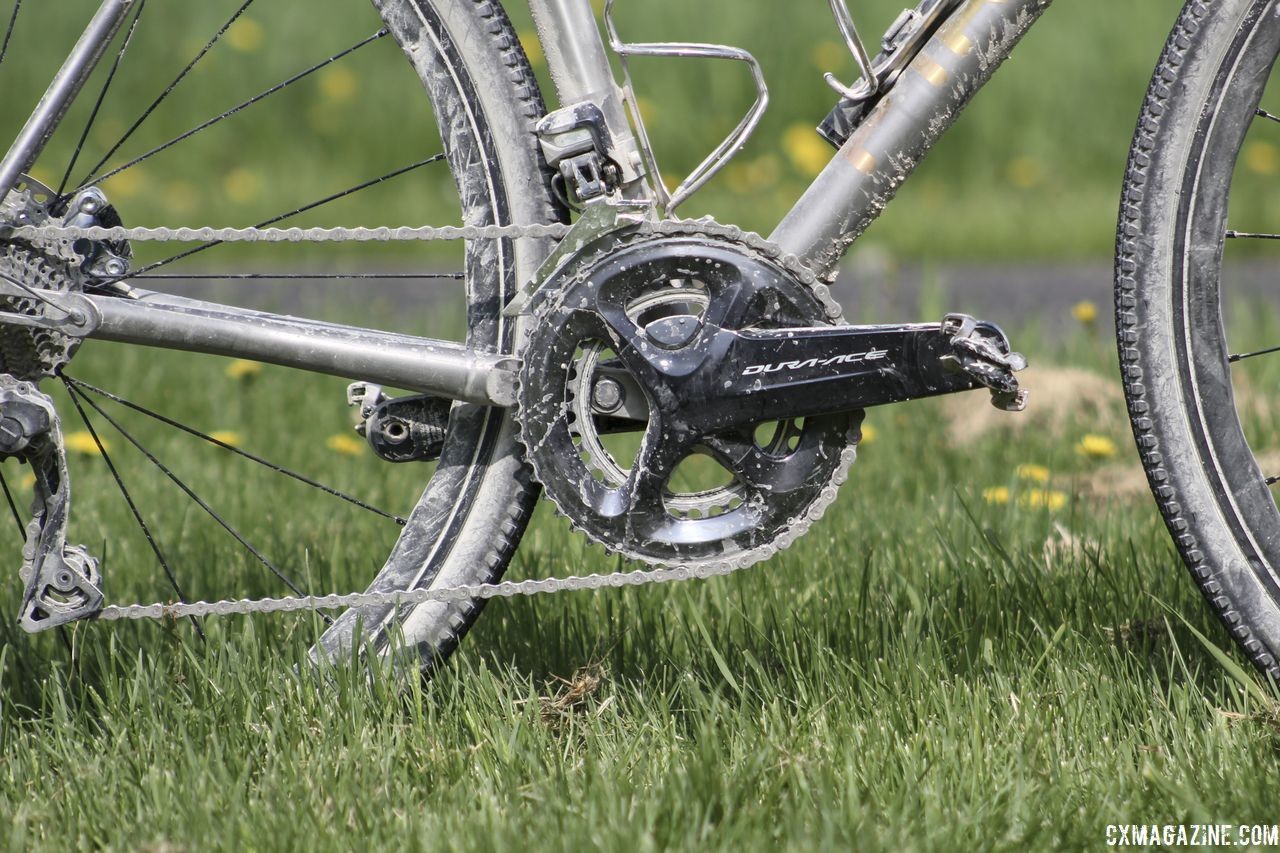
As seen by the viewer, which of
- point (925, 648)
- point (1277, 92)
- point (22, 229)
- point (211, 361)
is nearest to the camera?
point (22, 229)

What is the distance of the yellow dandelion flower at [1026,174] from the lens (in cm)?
654

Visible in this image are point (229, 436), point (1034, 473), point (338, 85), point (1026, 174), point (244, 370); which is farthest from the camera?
point (338, 85)

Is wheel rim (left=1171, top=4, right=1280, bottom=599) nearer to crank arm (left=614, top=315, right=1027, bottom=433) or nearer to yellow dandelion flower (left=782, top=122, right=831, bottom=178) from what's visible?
crank arm (left=614, top=315, right=1027, bottom=433)

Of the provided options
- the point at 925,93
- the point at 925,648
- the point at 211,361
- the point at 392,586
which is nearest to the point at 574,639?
the point at 392,586

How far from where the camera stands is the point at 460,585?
1.77m

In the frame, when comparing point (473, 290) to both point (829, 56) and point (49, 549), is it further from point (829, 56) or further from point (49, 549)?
point (829, 56)

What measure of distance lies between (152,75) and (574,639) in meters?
5.93

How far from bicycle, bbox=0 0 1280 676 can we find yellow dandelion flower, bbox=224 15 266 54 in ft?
18.2

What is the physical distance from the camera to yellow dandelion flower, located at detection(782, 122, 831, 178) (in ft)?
19.5

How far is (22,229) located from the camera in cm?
163

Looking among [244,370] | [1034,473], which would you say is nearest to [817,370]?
[1034,473]

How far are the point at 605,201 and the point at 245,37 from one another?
5791 mm

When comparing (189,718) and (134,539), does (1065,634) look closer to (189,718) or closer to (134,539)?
(189,718)

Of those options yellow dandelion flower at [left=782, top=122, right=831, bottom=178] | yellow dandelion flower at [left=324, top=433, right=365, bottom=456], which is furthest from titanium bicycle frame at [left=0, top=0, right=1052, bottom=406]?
yellow dandelion flower at [left=782, top=122, right=831, bottom=178]
